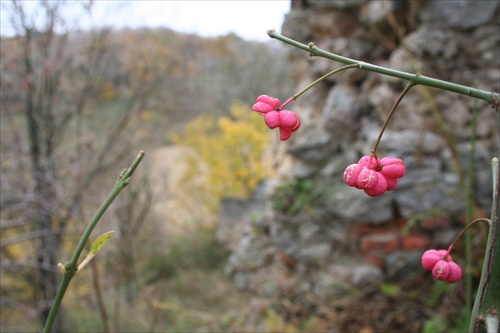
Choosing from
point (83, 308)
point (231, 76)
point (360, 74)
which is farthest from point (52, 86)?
point (231, 76)

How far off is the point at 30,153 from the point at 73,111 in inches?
42.3

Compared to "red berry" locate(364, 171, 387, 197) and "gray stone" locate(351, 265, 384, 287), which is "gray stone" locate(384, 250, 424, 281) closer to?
"gray stone" locate(351, 265, 384, 287)

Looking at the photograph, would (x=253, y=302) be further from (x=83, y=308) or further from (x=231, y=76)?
(x=231, y=76)

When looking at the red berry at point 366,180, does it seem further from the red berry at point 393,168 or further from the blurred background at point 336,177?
the blurred background at point 336,177

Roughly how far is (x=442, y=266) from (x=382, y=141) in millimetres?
2096

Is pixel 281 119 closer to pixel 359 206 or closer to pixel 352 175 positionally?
pixel 352 175

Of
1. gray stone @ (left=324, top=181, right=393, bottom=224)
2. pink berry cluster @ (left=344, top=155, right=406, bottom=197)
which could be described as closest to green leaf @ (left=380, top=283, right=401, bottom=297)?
gray stone @ (left=324, top=181, right=393, bottom=224)

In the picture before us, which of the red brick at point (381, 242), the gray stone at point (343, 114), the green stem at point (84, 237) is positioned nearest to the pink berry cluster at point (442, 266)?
the green stem at point (84, 237)

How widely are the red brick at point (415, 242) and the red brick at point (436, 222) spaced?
71mm

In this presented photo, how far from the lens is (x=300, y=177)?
3047 mm

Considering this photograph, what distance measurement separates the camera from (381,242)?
2721mm

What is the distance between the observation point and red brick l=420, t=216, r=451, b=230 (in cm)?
254

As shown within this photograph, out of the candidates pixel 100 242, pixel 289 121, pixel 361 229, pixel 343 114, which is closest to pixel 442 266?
pixel 289 121

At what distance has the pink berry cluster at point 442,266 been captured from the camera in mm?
607
